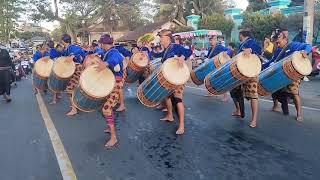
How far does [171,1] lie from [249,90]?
126 feet

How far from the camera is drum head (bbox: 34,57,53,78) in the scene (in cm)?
1123

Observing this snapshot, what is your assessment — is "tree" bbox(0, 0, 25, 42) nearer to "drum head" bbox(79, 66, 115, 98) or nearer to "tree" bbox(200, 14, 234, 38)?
"tree" bbox(200, 14, 234, 38)

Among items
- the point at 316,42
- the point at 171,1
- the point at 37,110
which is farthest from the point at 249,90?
the point at 171,1

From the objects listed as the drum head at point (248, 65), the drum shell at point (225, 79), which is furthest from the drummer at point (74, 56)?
the drum head at point (248, 65)

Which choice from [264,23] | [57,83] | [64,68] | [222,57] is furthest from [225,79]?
[264,23]

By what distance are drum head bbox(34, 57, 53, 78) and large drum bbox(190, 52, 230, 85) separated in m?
3.52

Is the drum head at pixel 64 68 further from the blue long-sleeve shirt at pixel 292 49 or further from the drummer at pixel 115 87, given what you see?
the blue long-sleeve shirt at pixel 292 49

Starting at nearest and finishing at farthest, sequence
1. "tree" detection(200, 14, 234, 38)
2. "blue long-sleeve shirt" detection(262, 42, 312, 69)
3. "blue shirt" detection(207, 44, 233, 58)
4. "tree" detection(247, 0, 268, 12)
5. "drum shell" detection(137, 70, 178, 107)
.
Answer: "drum shell" detection(137, 70, 178, 107)
"blue long-sleeve shirt" detection(262, 42, 312, 69)
"blue shirt" detection(207, 44, 233, 58)
"tree" detection(200, 14, 234, 38)
"tree" detection(247, 0, 268, 12)

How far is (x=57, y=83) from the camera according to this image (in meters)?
10.4

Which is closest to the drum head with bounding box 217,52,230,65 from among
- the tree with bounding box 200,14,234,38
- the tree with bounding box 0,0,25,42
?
the tree with bounding box 200,14,234,38

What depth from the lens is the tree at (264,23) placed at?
2444 centimetres

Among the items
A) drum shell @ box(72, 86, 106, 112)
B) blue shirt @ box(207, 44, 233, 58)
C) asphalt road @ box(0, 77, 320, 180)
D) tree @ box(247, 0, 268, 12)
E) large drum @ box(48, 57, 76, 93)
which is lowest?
asphalt road @ box(0, 77, 320, 180)

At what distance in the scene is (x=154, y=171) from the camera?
17.2 ft

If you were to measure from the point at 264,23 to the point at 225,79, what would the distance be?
18.2 metres
